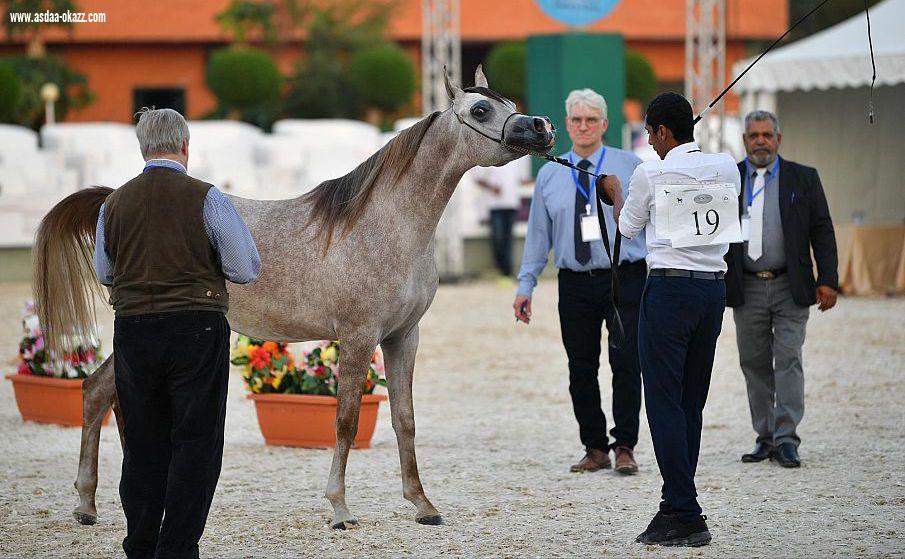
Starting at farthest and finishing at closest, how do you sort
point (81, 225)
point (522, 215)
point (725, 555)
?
point (522, 215)
point (81, 225)
point (725, 555)

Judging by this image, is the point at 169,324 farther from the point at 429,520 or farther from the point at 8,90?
the point at 8,90

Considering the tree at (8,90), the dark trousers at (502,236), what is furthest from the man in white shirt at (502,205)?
the tree at (8,90)

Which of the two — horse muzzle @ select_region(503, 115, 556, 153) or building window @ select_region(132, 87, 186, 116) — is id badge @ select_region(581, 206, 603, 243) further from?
building window @ select_region(132, 87, 186, 116)

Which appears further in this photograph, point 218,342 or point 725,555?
point 725,555

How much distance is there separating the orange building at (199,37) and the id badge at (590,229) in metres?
26.5

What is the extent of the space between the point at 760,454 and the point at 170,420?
12.0ft

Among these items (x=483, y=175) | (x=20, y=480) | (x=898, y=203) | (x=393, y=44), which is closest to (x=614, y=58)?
(x=483, y=175)

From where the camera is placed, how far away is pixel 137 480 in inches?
179

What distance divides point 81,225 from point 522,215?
14553mm

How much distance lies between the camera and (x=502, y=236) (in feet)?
60.8

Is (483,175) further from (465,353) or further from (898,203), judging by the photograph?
(465,353)

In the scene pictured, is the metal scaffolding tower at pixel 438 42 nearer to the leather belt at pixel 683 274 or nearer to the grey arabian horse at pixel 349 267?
the grey arabian horse at pixel 349 267

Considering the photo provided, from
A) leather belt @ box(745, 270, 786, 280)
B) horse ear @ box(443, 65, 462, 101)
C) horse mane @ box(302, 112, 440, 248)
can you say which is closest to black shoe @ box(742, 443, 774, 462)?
leather belt @ box(745, 270, 786, 280)

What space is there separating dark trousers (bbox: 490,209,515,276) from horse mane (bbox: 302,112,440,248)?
12.6 m
